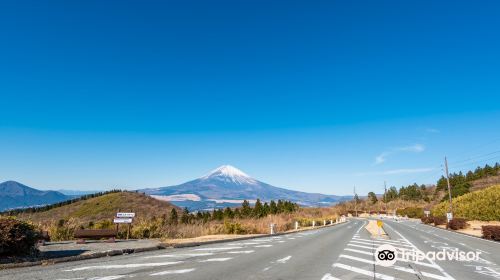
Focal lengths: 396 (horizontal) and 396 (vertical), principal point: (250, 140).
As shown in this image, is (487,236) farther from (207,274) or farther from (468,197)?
(468,197)

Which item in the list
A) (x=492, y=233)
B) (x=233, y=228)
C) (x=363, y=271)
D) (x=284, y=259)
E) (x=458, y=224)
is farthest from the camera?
(x=458, y=224)

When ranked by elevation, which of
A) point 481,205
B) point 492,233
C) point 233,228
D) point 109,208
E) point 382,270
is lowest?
point 382,270

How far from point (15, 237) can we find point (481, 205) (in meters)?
48.9

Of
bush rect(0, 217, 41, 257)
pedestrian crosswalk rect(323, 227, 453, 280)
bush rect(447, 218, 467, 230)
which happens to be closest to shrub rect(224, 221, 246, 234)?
pedestrian crosswalk rect(323, 227, 453, 280)

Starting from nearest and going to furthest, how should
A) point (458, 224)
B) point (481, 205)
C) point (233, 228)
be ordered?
point (233, 228) < point (458, 224) < point (481, 205)

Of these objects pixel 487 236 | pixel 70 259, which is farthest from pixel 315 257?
pixel 487 236

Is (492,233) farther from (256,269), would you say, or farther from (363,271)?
(256,269)

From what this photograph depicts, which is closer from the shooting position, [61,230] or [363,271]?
[363,271]

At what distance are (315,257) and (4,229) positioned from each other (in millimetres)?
10189

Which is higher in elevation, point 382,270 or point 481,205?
point 481,205

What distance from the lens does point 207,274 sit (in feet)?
32.2

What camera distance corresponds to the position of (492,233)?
25797mm

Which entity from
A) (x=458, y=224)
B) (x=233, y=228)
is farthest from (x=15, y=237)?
(x=458, y=224)

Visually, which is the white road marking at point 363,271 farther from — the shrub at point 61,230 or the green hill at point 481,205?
the green hill at point 481,205
